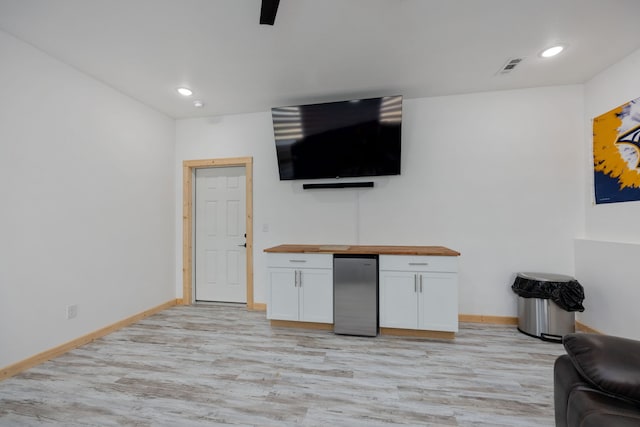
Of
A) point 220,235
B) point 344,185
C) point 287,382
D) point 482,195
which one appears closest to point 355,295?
point 287,382

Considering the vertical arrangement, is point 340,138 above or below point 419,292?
above

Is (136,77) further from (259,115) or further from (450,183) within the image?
(450,183)

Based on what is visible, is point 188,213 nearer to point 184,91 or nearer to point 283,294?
point 184,91

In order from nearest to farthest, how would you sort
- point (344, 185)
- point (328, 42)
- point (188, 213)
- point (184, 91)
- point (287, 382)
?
point (287, 382) → point (328, 42) → point (184, 91) → point (344, 185) → point (188, 213)

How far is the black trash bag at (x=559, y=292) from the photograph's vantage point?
2.59 meters

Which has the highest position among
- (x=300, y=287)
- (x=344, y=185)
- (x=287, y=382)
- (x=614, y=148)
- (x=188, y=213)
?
(x=614, y=148)

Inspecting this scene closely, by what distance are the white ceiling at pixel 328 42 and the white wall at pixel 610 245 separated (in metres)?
0.20

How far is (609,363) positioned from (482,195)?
242 centimetres

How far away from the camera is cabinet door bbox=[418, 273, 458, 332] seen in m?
2.66

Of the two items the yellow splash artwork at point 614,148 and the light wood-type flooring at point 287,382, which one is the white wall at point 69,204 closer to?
the light wood-type flooring at point 287,382

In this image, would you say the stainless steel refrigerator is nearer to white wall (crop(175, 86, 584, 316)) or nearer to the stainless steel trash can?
white wall (crop(175, 86, 584, 316))

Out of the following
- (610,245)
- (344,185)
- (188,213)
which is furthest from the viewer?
(188,213)

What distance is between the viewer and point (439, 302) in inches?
106

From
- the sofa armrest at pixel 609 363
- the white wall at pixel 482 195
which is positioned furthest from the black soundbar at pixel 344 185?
the sofa armrest at pixel 609 363
